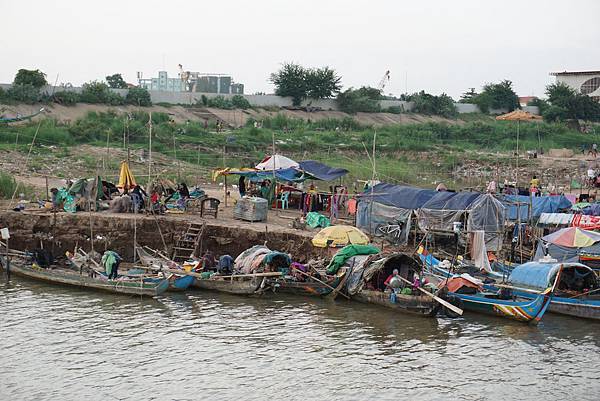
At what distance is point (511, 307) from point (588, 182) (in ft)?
55.5

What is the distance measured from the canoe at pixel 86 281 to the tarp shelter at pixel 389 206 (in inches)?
279

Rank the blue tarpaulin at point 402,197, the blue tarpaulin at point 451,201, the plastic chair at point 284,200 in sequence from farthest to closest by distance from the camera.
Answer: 1. the plastic chair at point 284,200
2. the blue tarpaulin at point 402,197
3. the blue tarpaulin at point 451,201

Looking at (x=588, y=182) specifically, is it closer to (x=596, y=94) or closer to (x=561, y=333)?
(x=561, y=333)

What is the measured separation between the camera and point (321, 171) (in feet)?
92.0

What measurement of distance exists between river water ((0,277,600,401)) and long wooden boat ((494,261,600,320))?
0.96 feet

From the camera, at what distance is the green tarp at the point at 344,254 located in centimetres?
2012

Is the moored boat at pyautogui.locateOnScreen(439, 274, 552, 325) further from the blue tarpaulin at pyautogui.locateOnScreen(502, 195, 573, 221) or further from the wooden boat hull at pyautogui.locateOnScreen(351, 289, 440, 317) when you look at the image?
the blue tarpaulin at pyautogui.locateOnScreen(502, 195, 573, 221)

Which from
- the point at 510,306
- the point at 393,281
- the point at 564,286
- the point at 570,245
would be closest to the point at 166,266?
the point at 393,281

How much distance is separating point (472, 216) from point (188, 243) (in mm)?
7923

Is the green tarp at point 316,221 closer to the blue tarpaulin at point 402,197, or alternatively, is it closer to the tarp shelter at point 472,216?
the blue tarpaulin at point 402,197

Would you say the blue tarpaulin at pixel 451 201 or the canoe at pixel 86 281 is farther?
the blue tarpaulin at pixel 451 201

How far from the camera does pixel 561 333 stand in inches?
687

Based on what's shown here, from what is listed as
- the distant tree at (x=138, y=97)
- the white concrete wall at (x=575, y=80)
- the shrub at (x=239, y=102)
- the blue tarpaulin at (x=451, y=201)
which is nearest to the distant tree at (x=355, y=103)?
the shrub at (x=239, y=102)

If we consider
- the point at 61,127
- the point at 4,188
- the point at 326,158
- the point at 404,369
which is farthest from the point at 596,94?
the point at 404,369
